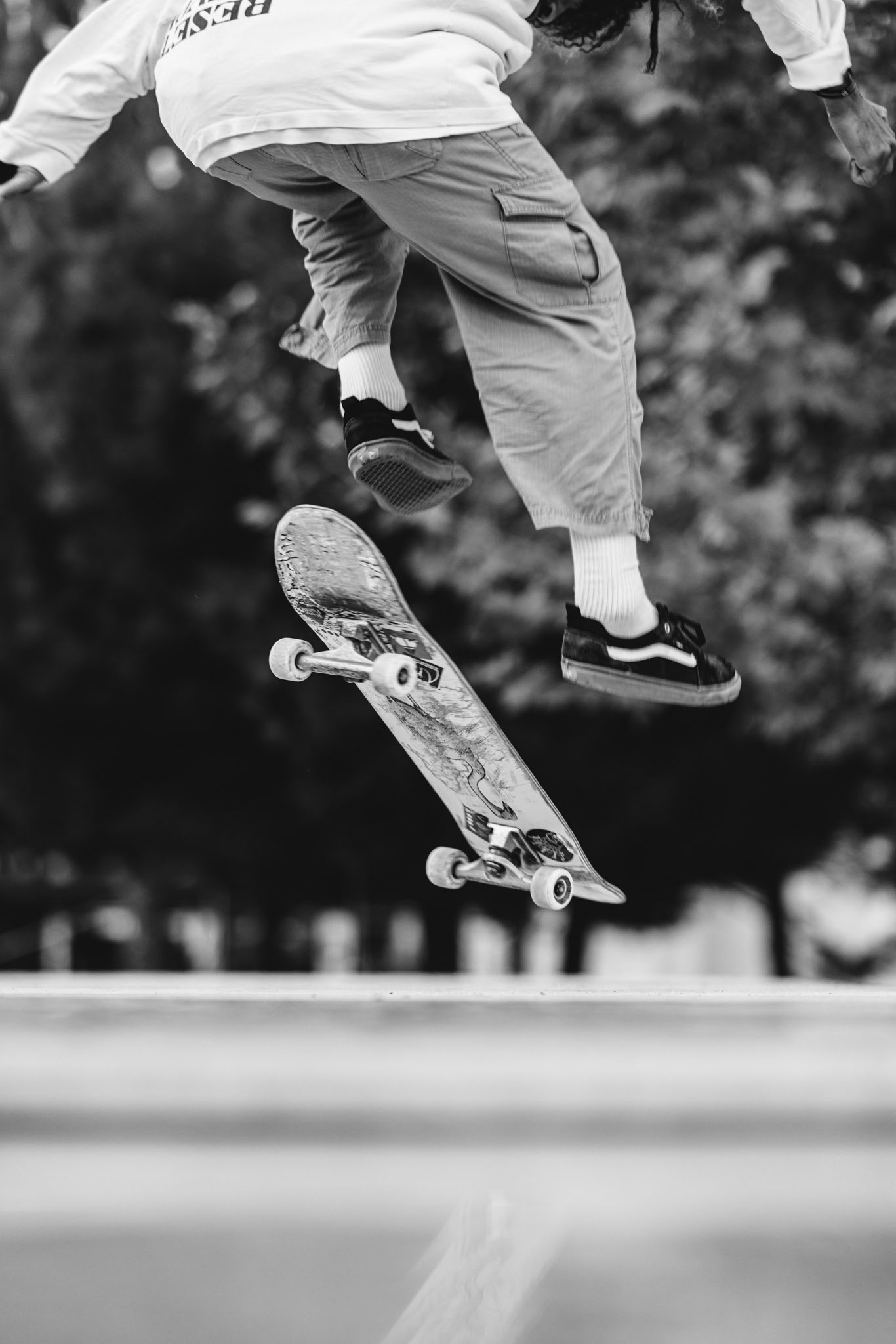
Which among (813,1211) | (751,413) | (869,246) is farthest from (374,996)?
(751,413)

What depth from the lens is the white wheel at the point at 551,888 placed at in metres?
3.89

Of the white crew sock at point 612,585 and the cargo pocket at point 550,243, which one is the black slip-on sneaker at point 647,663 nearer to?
the white crew sock at point 612,585

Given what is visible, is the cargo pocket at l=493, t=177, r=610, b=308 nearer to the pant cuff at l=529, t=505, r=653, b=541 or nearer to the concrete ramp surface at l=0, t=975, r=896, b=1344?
the pant cuff at l=529, t=505, r=653, b=541

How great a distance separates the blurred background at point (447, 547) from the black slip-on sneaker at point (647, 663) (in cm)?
159

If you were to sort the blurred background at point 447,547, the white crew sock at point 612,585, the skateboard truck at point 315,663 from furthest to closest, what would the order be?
1. the blurred background at point 447,547
2. the skateboard truck at point 315,663
3. the white crew sock at point 612,585

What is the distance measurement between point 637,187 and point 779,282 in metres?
0.85

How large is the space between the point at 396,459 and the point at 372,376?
0.74 feet

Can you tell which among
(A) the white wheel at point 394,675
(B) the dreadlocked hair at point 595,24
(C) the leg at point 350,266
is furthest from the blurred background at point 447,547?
(A) the white wheel at point 394,675

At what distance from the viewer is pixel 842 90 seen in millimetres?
3209

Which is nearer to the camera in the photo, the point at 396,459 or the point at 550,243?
the point at 550,243

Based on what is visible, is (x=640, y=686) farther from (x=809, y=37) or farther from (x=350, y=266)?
(x=809, y=37)

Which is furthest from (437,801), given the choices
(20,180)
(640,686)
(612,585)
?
(20,180)

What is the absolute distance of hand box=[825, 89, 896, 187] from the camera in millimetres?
3258

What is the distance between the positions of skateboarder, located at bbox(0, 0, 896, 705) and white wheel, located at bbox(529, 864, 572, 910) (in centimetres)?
78
